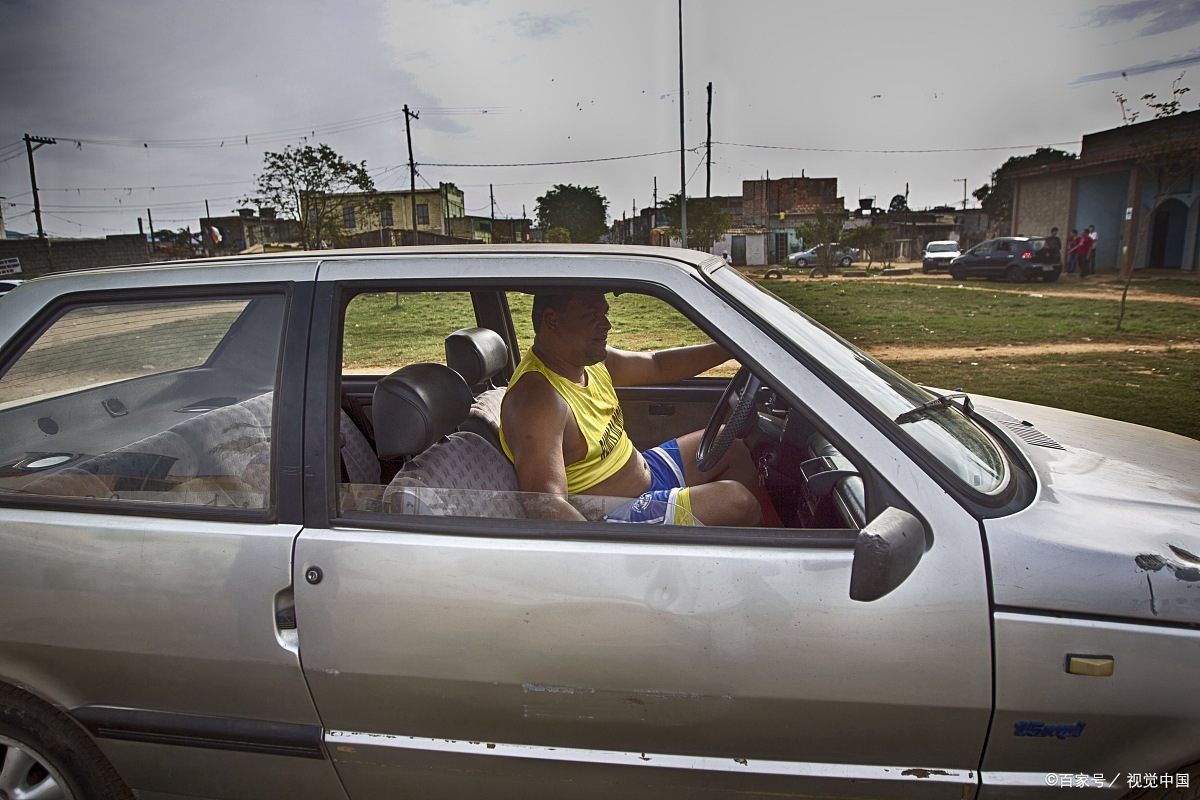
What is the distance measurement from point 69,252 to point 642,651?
4338 centimetres

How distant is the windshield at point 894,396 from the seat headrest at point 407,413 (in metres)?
0.91

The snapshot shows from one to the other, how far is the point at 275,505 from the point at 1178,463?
225cm

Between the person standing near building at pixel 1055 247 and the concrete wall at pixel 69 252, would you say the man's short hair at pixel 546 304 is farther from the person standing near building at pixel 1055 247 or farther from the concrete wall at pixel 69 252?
the concrete wall at pixel 69 252

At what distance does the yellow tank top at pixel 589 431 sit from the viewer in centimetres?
228

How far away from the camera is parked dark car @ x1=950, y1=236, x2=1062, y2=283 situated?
76.2 feet

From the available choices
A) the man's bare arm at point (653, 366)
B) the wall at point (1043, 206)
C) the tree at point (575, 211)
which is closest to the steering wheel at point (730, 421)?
the man's bare arm at point (653, 366)

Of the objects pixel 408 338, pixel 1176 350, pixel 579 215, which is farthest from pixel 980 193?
pixel 408 338

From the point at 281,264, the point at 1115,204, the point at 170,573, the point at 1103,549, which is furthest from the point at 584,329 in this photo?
the point at 1115,204

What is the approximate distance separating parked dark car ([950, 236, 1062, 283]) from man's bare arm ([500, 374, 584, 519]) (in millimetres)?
25354

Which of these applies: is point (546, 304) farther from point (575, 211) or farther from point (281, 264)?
point (575, 211)

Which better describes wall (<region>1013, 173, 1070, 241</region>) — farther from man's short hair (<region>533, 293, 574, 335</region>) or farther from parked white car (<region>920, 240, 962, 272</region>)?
man's short hair (<region>533, 293, 574, 335</region>)

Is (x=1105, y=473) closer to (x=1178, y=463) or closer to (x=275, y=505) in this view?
(x=1178, y=463)

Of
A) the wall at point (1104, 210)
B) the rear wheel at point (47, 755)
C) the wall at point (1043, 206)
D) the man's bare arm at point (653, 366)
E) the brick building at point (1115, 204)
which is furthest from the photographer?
the wall at point (1043, 206)

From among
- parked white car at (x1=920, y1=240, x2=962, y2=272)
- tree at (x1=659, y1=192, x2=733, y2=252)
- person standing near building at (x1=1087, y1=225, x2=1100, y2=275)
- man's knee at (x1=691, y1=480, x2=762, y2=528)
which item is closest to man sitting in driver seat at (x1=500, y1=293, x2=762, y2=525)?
man's knee at (x1=691, y1=480, x2=762, y2=528)
